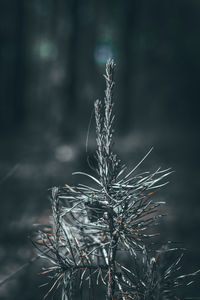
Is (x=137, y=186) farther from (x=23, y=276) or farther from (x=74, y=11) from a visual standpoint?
(x=74, y=11)

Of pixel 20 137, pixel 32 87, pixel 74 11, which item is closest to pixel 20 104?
pixel 32 87

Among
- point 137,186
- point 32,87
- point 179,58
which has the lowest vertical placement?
point 137,186

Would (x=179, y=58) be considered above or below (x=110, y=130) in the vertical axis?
above

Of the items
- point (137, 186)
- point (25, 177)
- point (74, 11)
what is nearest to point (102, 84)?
point (74, 11)

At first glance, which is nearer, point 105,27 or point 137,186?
point 137,186

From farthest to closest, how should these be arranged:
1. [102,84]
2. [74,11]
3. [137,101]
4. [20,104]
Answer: [137,101] < [102,84] < [20,104] < [74,11]

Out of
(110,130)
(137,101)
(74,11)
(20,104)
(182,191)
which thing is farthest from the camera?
(137,101)
